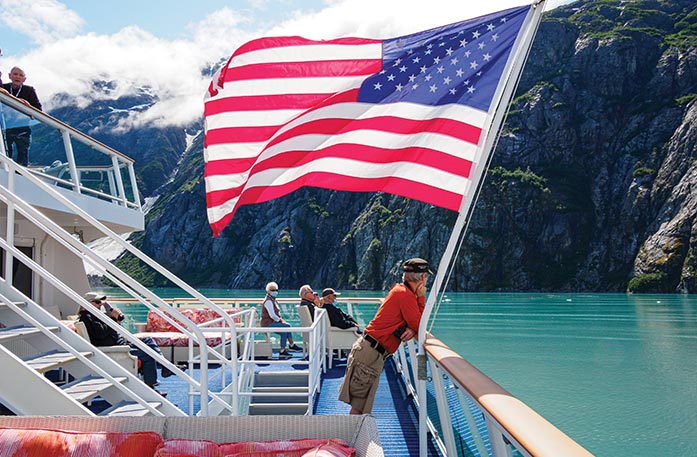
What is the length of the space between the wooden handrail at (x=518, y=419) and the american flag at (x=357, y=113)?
1.12m

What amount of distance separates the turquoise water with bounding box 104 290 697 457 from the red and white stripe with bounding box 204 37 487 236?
27.0ft

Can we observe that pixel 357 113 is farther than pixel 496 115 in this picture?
Yes

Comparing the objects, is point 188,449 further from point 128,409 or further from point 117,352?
point 117,352

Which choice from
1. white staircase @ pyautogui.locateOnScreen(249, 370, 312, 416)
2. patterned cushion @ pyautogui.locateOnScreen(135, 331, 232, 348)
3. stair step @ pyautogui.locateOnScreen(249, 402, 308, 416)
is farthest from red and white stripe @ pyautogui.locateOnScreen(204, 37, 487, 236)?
patterned cushion @ pyautogui.locateOnScreen(135, 331, 232, 348)

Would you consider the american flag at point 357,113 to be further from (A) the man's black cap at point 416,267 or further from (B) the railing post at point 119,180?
(B) the railing post at point 119,180

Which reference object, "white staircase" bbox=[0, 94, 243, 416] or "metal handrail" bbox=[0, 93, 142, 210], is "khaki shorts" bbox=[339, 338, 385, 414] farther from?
"metal handrail" bbox=[0, 93, 142, 210]

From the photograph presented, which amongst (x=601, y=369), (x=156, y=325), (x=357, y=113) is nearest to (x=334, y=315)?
(x=156, y=325)

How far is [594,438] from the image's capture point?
33.5 ft

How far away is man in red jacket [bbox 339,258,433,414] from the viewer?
3.41 metres

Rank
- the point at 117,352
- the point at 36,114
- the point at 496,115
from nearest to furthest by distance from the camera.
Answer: the point at 496,115, the point at 117,352, the point at 36,114

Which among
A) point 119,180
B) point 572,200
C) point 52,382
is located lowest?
point 52,382

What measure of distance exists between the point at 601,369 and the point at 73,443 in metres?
20.5

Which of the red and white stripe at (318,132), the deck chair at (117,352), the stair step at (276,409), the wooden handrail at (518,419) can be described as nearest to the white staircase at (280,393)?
the stair step at (276,409)

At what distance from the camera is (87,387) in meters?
3.61
